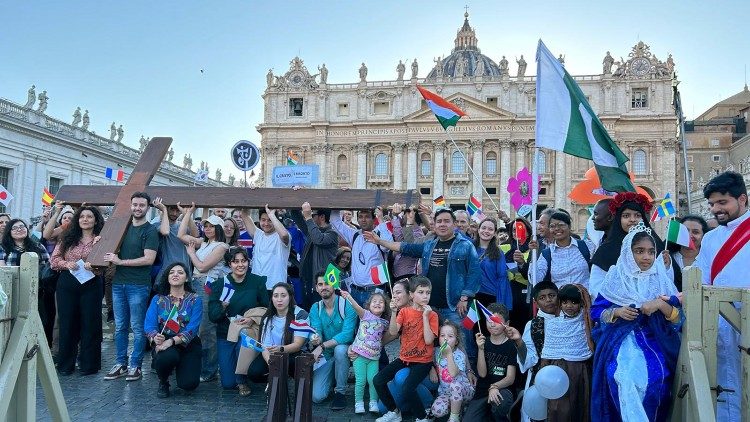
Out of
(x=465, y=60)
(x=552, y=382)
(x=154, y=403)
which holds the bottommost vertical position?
(x=154, y=403)

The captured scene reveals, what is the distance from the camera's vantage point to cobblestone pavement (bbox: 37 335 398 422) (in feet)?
17.1

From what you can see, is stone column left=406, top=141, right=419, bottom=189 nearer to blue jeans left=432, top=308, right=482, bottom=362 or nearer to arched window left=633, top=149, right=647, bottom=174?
arched window left=633, top=149, right=647, bottom=174

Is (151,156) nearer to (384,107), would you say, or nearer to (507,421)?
(507,421)

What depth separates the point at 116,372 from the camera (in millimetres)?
6402

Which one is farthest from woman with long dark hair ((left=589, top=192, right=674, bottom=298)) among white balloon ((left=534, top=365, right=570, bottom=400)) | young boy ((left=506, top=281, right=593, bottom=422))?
white balloon ((left=534, top=365, right=570, bottom=400))

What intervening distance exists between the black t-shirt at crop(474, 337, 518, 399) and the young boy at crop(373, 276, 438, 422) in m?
0.51

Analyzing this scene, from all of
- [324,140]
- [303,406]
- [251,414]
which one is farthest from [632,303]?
[324,140]

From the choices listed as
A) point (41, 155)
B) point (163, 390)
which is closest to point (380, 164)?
point (41, 155)

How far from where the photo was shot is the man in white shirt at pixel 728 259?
3.74 m

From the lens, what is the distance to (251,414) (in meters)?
5.36

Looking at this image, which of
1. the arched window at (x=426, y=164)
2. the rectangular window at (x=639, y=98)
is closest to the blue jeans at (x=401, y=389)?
the arched window at (x=426, y=164)

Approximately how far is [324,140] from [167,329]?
46.5 metres

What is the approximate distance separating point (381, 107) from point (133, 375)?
4730 cm

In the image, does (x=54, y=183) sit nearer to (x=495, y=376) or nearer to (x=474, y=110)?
(x=495, y=376)
